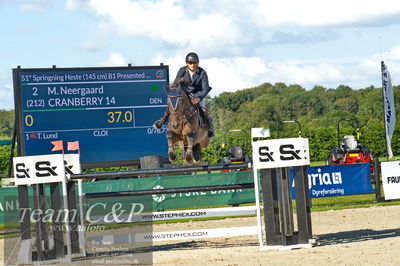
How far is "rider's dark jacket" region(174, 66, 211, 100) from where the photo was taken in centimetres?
1162

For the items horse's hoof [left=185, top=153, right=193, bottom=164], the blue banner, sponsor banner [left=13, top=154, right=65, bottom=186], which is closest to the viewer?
horse's hoof [left=185, top=153, right=193, bottom=164]

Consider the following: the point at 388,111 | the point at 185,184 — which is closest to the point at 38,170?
the point at 185,184

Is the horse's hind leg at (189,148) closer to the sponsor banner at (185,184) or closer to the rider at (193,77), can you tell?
the rider at (193,77)

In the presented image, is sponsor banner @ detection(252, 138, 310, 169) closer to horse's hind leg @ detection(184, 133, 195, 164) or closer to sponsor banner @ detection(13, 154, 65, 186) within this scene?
horse's hind leg @ detection(184, 133, 195, 164)

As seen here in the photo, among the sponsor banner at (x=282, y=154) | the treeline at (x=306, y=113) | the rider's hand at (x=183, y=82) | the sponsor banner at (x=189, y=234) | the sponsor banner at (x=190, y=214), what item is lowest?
the sponsor banner at (x=189, y=234)

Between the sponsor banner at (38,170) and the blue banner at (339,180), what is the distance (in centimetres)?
977

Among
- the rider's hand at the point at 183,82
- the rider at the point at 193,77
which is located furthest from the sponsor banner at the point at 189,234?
the rider's hand at the point at 183,82

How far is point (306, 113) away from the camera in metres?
89.0

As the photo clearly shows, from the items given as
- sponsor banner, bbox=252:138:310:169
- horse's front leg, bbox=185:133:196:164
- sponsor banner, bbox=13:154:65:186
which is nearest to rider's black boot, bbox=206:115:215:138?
horse's front leg, bbox=185:133:196:164

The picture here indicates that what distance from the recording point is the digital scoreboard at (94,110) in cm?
1997

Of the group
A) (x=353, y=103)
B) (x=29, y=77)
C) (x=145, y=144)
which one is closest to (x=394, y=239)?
(x=145, y=144)

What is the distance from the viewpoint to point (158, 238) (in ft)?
39.8

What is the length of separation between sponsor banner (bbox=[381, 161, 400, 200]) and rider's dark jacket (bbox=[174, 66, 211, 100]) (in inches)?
399

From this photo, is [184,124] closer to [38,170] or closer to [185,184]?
[38,170]
